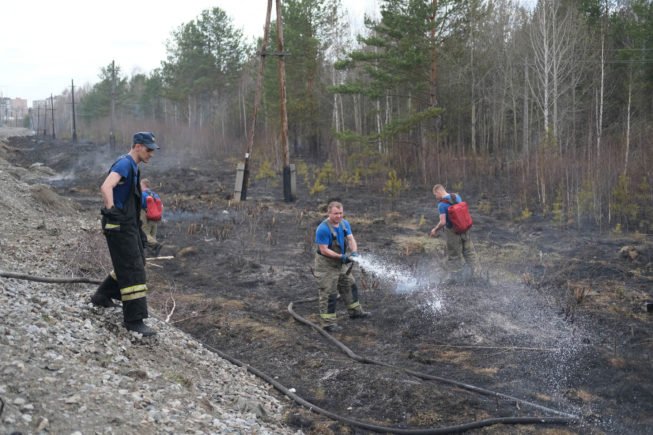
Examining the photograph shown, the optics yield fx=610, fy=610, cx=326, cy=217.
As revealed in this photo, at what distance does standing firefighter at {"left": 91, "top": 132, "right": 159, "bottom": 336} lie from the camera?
5539 mm

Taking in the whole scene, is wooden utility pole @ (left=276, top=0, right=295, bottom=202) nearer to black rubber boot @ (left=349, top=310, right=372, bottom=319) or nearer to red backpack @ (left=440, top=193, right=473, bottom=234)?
red backpack @ (left=440, top=193, right=473, bottom=234)

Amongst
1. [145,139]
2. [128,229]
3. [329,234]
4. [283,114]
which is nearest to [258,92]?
[283,114]

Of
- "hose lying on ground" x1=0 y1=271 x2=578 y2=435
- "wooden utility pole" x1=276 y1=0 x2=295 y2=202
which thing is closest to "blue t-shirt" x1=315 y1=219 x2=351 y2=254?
"hose lying on ground" x1=0 y1=271 x2=578 y2=435

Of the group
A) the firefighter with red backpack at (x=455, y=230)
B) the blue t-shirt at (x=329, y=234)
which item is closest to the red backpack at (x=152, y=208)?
the blue t-shirt at (x=329, y=234)

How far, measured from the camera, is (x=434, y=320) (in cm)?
817

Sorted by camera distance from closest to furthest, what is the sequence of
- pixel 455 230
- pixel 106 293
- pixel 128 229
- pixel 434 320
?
pixel 128 229, pixel 106 293, pixel 434 320, pixel 455 230

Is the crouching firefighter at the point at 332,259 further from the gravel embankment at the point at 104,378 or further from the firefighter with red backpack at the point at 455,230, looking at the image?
the firefighter with red backpack at the point at 455,230

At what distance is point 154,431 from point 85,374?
0.83m

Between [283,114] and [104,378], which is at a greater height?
[283,114]

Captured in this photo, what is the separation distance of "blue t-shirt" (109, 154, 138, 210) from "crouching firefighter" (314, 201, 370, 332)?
283 centimetres

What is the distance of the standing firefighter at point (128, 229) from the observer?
554 cm

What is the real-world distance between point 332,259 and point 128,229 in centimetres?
309

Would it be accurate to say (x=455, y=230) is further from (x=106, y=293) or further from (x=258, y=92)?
(x=258, y=92)

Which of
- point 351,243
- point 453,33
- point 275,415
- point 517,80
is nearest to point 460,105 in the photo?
point 517,80
